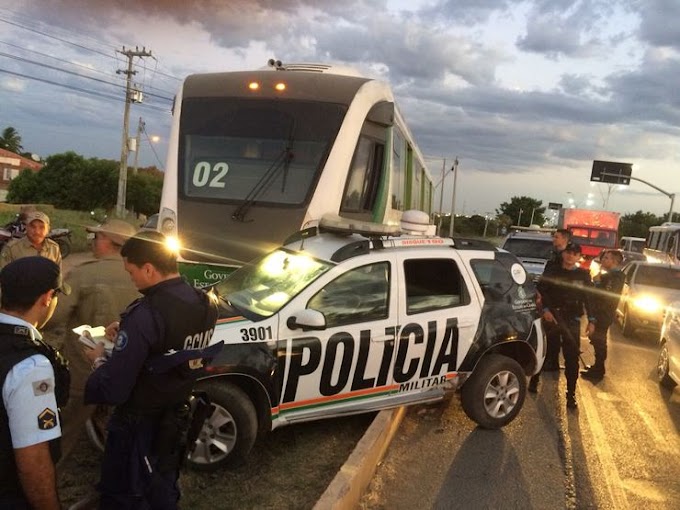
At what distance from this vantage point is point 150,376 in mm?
2672

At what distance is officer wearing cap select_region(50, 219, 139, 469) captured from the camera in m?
4.04

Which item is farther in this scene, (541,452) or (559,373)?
(559,373)

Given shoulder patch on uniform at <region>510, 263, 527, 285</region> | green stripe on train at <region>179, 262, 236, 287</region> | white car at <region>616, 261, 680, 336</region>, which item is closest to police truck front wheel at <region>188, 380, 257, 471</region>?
shoulder patch on uniform at <region>510, 263, 527, 285</region>

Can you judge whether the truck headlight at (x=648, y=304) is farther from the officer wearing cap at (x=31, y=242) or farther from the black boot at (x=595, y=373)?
the officer wearing cap at (x=31, y=242)

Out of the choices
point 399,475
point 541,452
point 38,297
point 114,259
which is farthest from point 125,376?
point 541,452

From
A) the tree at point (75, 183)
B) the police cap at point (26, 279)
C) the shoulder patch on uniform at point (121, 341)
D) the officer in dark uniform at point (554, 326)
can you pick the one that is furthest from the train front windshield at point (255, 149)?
the tree at point (75, 183)

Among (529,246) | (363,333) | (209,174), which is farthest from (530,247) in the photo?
(363,333)

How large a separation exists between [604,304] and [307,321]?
16.3ft

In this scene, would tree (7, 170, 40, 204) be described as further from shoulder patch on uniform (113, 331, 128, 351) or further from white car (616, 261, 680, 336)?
shoulder patch on uniform (113, 331, 128, 351)

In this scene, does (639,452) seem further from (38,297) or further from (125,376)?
(38,297)

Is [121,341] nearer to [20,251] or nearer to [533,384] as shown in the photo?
[20,251]

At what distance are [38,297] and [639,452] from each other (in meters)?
5.28

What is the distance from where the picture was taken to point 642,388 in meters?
7.93

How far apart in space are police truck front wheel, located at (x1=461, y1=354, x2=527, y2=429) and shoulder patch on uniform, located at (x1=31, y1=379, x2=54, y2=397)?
13.8 feet
